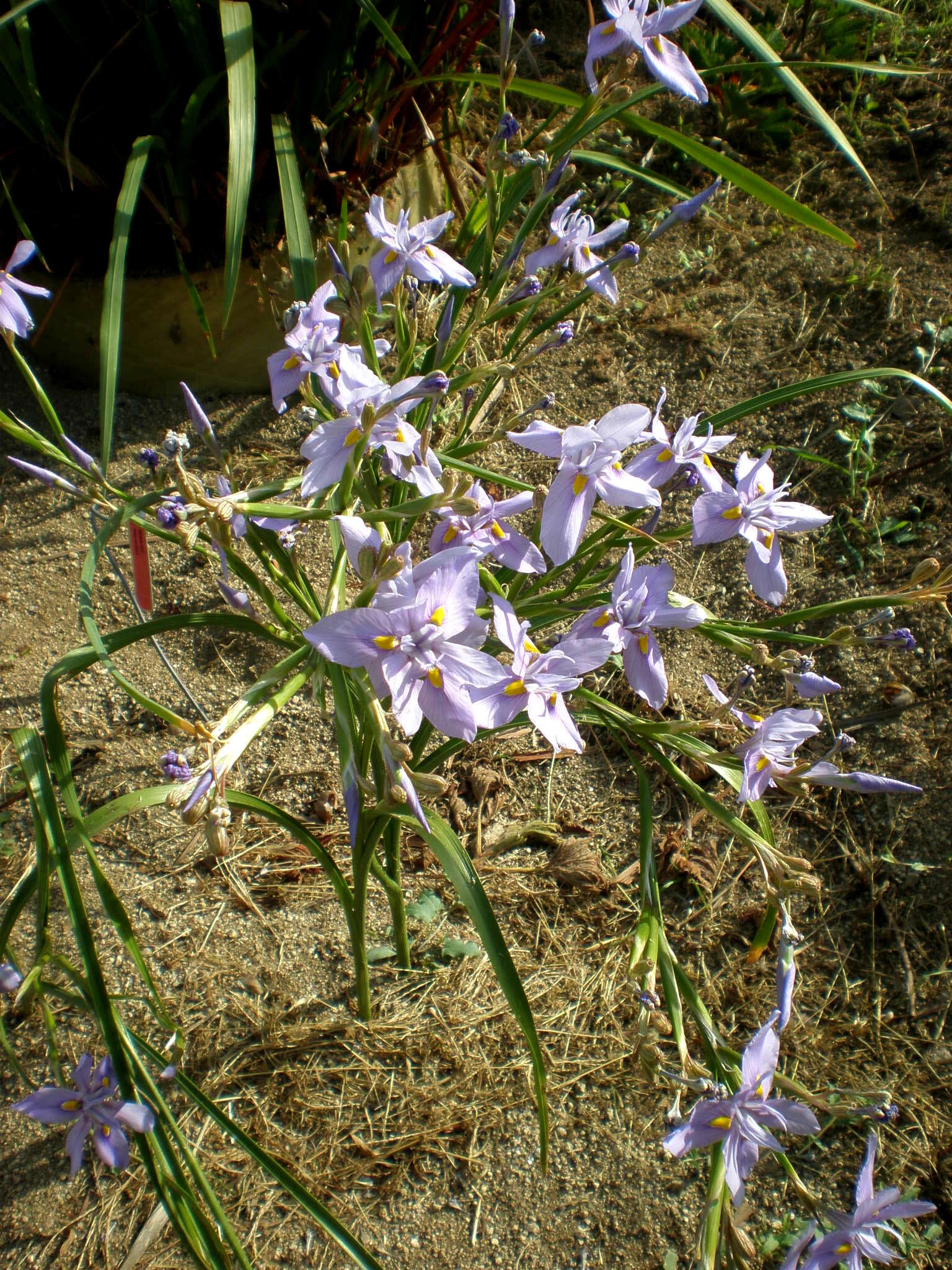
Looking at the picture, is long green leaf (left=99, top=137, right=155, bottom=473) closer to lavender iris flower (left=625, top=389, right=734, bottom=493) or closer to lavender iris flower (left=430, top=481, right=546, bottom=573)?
lavender iris flower (left=430, top=481, right=546, bottom=573)

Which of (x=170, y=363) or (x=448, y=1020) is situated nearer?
(x=448, y=1020)

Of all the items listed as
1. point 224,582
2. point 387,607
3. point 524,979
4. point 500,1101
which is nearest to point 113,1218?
point 500,1101

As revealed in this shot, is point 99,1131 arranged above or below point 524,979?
above

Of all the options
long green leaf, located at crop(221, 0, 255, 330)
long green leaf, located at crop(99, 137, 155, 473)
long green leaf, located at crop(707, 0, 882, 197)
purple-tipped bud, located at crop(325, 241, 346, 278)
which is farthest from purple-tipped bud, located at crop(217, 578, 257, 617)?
long green leaf, located at crop(707, 0, 882, 197)

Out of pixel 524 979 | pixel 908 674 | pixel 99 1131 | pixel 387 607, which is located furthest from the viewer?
pixel 908 674

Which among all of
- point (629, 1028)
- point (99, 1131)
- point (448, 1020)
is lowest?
point (629, 1028)

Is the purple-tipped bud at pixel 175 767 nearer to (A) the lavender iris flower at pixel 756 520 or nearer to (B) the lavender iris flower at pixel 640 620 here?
(B) the lavender iris flower at pixel 640 620

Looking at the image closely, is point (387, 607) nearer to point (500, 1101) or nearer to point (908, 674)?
point (500, 1101)
